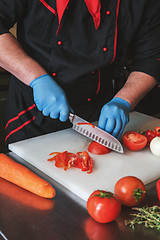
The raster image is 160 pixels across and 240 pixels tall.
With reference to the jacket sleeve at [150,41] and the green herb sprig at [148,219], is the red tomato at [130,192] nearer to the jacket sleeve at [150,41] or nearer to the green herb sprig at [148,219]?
the green herb sprig at [148,219]

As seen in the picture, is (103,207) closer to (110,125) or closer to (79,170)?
(79,170)

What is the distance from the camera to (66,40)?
4.77ft

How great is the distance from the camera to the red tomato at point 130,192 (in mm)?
883

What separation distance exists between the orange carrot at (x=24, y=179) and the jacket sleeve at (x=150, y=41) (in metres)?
0.92

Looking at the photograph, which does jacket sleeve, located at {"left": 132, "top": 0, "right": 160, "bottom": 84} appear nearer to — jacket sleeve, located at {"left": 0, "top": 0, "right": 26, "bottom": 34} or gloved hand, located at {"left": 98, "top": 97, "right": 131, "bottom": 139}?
gloved hand, located at {"left": 98, "top": 97, "right": 131, "bottom": 139}

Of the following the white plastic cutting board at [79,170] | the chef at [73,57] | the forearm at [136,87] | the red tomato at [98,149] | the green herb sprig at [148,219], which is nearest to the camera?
the green herb sprig at [148,219]

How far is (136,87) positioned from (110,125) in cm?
33

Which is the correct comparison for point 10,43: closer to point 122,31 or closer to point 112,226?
point 122,31

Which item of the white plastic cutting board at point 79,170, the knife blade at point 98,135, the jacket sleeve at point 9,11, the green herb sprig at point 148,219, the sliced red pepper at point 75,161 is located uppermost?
the jacket sleeve at point 9,11

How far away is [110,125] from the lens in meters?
1.37

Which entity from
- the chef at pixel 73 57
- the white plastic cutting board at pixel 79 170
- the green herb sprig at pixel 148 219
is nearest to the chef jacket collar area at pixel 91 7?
the chef at pixel 73 57

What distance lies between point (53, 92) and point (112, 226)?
2.16 ft

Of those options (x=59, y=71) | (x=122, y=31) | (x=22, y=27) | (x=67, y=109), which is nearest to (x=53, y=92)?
(x=67, y=109)

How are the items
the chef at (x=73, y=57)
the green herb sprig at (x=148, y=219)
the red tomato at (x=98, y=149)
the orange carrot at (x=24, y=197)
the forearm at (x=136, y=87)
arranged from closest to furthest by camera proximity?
the green herb sprig at (x=148, y=219) → the orange carrot at (x=24, y=197) → the red tomato at (x=98, y=149) → the chef at (x=73, y=57) → the forearm at (x=136, y=87)
